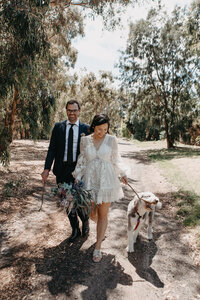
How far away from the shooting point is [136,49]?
61.7 feet

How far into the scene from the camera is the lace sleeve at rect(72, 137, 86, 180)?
3.12 metres

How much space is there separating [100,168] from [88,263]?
4.33ft

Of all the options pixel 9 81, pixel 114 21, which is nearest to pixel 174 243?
pixel 9 81

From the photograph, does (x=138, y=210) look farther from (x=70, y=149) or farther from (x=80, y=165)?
(x=70, y=149)

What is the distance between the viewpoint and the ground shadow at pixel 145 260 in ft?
9.31

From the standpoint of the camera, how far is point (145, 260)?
322cm

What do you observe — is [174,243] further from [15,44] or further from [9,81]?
[15,44]

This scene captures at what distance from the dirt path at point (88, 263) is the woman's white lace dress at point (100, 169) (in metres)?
0.93

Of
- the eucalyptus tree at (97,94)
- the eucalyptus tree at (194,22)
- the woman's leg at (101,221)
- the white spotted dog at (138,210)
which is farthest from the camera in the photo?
the eucalyptus tree at (97,94)

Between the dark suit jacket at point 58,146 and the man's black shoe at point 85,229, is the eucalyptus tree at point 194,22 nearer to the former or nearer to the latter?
the dark suit jacket at point 58,146

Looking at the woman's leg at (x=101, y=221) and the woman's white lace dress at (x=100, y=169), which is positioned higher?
the woman's white lace dress at (x=100, y=169)

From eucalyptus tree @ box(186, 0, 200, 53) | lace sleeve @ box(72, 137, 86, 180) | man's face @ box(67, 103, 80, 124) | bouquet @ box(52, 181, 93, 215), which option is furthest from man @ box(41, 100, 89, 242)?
eucalyptus tree @ box(186, 0, 200, 53)

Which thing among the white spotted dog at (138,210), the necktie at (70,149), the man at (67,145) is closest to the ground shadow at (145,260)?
the white spotted dog at (138,210)

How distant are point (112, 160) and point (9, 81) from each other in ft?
10.7
